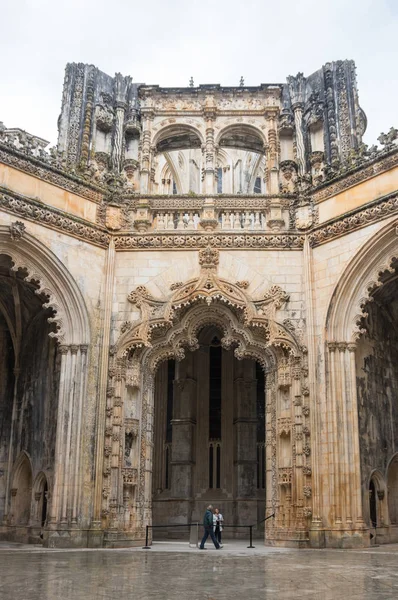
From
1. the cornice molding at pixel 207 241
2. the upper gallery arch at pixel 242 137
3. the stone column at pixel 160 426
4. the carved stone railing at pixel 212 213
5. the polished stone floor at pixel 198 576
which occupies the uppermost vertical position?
the upper gallery arch at pixel 242 137

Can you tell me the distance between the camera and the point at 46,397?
1914 cm

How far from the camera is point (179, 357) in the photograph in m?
18.0

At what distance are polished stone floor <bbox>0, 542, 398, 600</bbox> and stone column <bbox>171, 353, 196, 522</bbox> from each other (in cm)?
883

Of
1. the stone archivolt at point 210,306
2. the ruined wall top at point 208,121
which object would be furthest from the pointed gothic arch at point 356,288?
the ruined wall top at point 208,121

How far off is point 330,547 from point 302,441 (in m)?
2.58

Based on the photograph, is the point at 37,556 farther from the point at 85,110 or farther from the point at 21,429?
the point at 85,110

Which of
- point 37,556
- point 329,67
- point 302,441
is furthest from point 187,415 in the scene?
point 329,67

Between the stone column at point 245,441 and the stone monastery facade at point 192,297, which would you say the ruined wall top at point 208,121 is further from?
the stone column at point 245,441

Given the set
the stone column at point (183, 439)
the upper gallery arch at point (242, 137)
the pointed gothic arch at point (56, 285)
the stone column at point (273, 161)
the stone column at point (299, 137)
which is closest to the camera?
the pointed gothic arch at point (56, 285)

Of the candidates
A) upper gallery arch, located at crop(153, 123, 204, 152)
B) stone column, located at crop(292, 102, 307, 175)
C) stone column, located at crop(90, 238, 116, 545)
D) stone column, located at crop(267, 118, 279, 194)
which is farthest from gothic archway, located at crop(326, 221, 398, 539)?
upper gallery arch, located at crop(153, 123, 204, 152)

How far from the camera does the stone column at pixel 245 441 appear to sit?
2241 centimetres

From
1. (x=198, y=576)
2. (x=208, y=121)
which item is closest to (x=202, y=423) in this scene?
(x=208, y=121)

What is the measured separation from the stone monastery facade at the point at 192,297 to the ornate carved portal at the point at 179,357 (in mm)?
52

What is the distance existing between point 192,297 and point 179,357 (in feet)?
5.76
